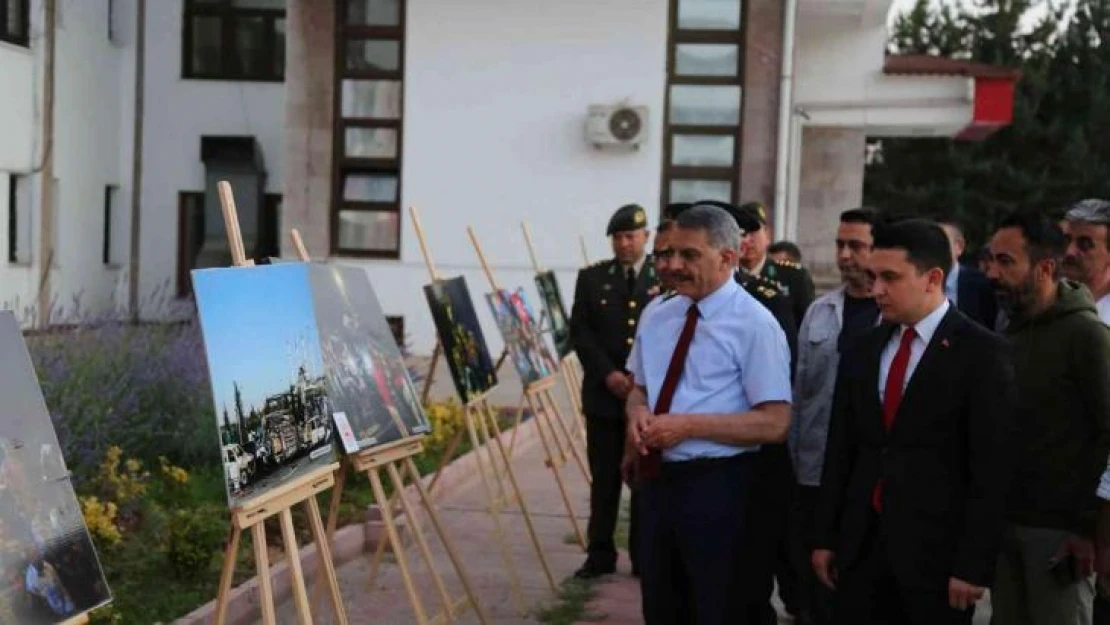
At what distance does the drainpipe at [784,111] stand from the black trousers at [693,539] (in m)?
13.8

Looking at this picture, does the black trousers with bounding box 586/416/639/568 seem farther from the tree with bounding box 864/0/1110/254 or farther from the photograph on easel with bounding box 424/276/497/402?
the tree with bounding box 864/0/1110/254

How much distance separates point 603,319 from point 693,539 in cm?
341

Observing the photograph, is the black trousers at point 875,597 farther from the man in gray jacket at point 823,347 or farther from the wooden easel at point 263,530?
the wooden easel at point 263,530

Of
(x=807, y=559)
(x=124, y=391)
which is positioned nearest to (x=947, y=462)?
(x=807, y=559)

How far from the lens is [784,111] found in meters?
18.6

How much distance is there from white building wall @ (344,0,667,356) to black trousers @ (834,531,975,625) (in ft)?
48.3

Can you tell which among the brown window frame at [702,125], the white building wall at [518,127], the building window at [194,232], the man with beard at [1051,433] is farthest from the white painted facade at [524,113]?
the man with beard at [1051,433]

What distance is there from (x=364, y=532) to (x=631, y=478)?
3.88 metres

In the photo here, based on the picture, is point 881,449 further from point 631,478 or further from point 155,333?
point 155,333

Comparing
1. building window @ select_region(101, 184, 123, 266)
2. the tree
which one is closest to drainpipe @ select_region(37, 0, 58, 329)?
building window @ select_region(101, 184, 123, 266)

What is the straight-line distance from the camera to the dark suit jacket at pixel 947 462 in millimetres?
4227

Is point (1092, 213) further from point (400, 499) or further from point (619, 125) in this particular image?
point (619, 125)

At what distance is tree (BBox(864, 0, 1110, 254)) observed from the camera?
35062 mm

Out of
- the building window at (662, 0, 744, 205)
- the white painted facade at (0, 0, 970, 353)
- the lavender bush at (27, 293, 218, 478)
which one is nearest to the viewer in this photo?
the lavender bush at (27, 293, 218, 478)
